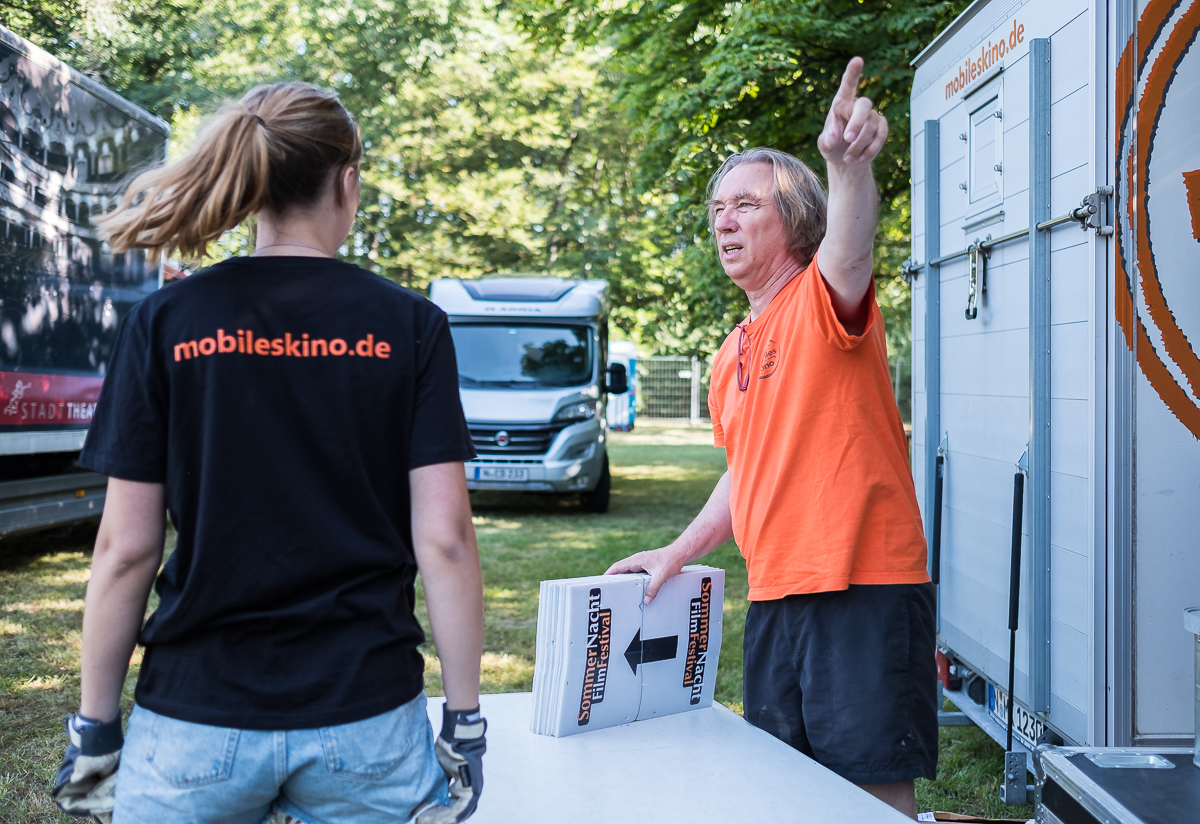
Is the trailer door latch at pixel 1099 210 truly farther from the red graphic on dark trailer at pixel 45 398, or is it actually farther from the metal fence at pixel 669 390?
the metal fence at pixel 669 390

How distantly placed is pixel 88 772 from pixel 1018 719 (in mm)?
2984

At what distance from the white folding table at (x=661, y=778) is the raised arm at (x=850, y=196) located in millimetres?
962

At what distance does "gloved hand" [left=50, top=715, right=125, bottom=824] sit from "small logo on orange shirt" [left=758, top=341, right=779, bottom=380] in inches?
58.2

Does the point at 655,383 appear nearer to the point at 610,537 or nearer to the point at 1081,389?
the point at 610,537

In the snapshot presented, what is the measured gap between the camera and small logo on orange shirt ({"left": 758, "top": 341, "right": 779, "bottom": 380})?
7.49ft

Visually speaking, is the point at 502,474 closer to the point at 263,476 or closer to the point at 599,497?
the point at 599,497

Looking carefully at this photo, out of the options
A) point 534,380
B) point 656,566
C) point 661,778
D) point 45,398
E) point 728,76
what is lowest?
point 661,778

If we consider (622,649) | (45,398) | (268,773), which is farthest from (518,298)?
(268,773)

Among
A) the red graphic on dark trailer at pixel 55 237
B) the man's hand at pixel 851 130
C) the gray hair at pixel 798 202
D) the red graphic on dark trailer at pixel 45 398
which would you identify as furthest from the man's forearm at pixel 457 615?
the red graphic on dark trailer at pixel 55 237

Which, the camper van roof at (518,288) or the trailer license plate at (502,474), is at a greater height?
the camper van roof at (518,288)

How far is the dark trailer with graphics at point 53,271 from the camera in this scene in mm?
6648

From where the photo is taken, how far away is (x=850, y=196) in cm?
196

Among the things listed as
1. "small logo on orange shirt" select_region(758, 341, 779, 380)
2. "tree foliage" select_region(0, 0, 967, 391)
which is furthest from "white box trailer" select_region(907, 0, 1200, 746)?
"tree foliage" select_region(0, 0, 967, 391)

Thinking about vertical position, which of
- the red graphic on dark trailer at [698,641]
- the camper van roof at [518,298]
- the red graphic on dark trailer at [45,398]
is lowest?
the red graphic on dark trailer at [698,641]
